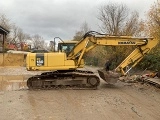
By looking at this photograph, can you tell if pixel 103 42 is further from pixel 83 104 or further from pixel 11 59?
pixel 11 59

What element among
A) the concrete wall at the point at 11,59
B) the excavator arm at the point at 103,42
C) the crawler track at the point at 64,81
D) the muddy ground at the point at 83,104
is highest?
the excavator arm at the point at 103,42

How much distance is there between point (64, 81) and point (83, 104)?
403cm

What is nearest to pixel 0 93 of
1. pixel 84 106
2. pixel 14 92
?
pixel 14 92

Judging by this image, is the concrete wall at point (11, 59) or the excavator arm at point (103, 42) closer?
the excavator arm at point (103, 42)

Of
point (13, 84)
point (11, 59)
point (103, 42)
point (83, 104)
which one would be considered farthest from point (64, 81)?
point (11, 59)

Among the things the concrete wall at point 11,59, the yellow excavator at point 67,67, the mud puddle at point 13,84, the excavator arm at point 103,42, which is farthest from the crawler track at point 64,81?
the concrete wall at point 11,59

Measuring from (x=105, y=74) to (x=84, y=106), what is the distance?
191 inches

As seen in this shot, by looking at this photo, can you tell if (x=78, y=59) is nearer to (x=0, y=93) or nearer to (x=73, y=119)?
(x=0, y=93)

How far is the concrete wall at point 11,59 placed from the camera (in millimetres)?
35500

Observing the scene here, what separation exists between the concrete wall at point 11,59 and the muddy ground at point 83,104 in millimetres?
21520

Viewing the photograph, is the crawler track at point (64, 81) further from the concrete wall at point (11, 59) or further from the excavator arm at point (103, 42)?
the concrete wall at point (11, 59)

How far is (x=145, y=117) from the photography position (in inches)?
368

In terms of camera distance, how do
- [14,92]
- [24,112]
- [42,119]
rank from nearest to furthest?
[42,119]
[24,112]
[14,92]

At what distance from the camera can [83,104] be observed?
11.3 meters
